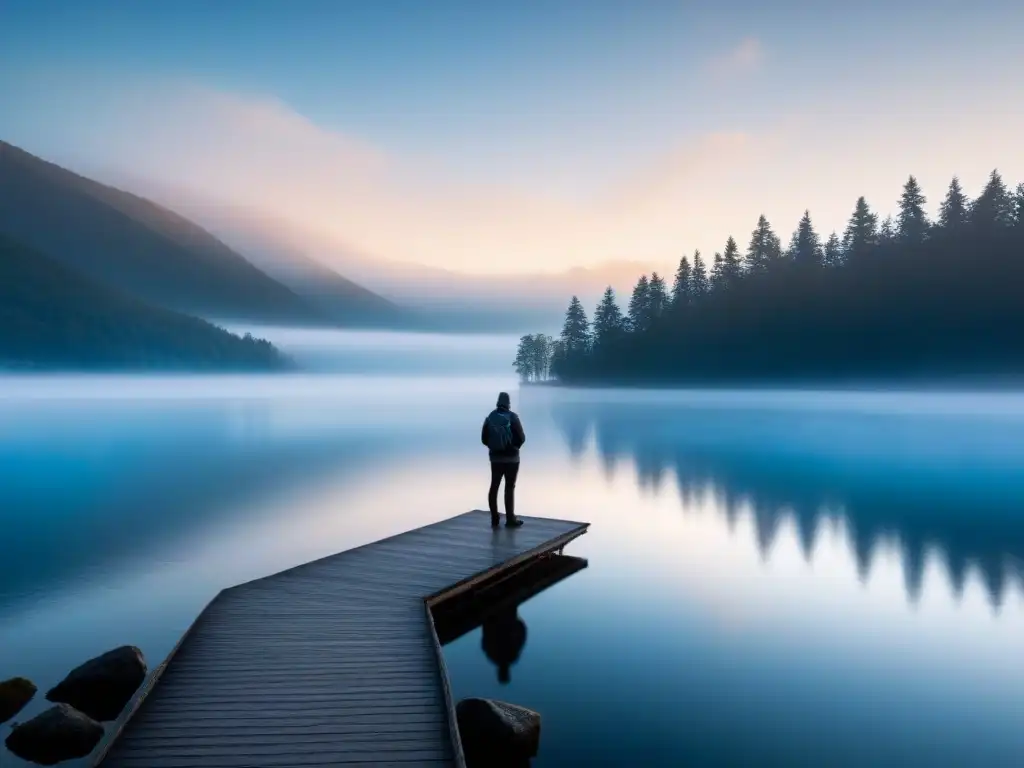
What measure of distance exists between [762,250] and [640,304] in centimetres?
2313

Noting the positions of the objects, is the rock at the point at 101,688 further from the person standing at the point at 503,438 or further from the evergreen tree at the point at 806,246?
the evergreen tree at the point at 806,246

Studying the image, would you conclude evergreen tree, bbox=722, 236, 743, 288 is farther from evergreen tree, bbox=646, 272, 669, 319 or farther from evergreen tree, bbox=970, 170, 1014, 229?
evergreen tree, bbox=970, 170, 1014, 229

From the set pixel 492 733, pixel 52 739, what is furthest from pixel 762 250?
pixel 52 739

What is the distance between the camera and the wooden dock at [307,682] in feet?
18.7

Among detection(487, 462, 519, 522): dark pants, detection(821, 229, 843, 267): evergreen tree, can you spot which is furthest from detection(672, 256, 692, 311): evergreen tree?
detection(487, 462, 519, 522): dark pants

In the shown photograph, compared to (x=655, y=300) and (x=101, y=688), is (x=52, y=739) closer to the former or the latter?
(x=101, y=688)

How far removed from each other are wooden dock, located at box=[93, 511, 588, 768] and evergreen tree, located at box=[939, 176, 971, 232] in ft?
379

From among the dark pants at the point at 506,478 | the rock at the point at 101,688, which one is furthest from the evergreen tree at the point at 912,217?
the rock at the point at 101,688

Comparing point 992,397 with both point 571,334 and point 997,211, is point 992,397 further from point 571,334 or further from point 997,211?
point 571,334

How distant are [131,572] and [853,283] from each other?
11260cm

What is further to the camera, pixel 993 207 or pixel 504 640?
pixel 993 207

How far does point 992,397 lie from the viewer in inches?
4195

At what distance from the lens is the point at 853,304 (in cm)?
10606

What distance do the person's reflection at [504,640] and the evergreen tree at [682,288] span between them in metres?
112
